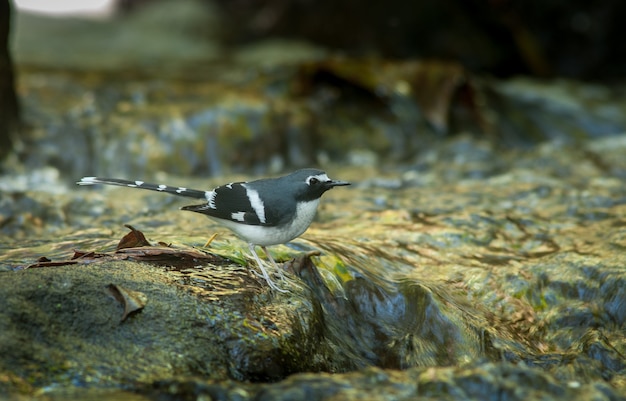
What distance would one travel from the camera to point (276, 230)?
469 centimetres

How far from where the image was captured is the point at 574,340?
5133 mm

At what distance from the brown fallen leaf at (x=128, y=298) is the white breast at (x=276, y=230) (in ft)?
3.30

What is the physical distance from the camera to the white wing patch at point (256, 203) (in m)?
4.70

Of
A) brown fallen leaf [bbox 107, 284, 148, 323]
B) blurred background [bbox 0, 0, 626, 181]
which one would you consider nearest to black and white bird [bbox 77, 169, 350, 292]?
brown fallen leaf [bbox 107, 284, 148, 323]

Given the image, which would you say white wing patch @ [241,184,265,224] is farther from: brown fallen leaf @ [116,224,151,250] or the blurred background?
the blurred background

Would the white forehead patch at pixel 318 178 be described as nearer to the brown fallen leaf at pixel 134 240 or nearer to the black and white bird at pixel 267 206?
the black and white bird at pixel 267 206

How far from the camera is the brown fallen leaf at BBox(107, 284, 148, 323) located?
12.3 feet

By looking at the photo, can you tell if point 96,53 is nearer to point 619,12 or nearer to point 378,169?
point 378,169

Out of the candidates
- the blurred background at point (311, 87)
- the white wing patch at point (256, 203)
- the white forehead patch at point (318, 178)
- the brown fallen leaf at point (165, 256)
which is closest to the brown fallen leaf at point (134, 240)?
the brown fallen leaf at point (165, 256)

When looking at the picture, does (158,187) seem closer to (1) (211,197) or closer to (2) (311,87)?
(1) (211,197)

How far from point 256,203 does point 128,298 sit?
4.11ft

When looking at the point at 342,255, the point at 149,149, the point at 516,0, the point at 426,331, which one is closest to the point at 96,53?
the point at 149,149

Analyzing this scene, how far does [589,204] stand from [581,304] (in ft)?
8.06

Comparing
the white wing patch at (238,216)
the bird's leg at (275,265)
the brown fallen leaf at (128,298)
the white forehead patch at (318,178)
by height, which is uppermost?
the white forehead patch at (318,178)
